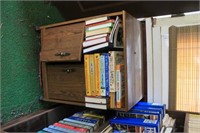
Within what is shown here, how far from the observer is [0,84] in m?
1.06

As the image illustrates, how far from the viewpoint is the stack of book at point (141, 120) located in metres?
0.97

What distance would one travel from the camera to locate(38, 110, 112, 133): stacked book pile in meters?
1.03

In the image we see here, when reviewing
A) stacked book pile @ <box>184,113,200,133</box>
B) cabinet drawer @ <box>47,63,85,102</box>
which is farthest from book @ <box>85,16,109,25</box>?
stacked book pile @ <box>184,113,200,133</box>

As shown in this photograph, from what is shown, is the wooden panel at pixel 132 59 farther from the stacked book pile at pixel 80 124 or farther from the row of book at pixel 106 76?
the stacked book pile at pixel 80 124

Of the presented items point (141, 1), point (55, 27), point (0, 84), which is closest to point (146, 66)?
point (141, 1)

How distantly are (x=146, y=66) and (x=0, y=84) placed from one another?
98 cm

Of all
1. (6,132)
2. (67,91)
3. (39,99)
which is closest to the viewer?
(6,132)

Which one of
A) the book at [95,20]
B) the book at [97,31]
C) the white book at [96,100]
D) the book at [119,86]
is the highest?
the book at [95,20]

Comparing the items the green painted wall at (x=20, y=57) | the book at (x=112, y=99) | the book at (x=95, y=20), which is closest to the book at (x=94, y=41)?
the book at (x=95, y=20)

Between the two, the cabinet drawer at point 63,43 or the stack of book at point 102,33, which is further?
the cabinet drawer at point 63,43

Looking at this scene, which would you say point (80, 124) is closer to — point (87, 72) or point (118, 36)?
point (87, 72)

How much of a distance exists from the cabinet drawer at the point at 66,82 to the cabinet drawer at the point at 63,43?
83mm

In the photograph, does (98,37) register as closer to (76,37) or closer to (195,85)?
(76,37)

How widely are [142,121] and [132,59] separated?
0.36 meters
